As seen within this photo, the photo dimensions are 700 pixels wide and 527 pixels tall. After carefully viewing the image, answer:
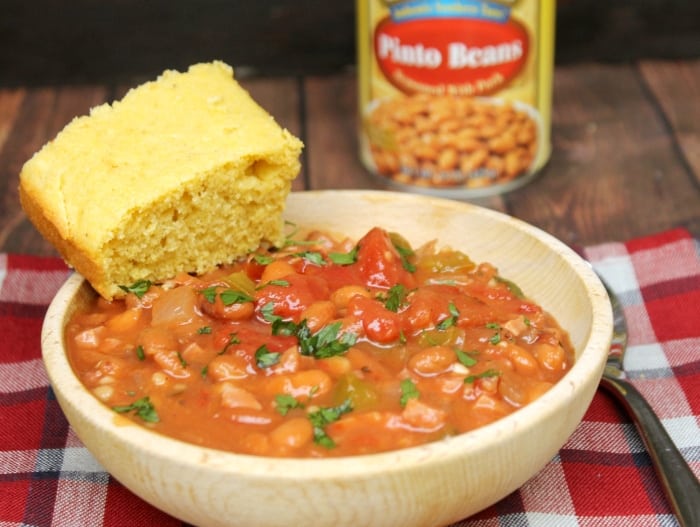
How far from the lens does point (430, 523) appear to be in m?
2.05

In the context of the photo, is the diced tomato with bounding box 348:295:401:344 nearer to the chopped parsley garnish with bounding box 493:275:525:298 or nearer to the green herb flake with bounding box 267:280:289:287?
the green herb flake with bounding box 267:280:289:287

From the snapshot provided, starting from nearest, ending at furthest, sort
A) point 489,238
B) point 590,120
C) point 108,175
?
1. point 108,175
2. point 489,238
3. point 590,120

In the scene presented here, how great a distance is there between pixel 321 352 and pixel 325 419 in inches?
9.4

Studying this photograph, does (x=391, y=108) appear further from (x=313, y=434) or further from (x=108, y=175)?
(x=313, y=434)

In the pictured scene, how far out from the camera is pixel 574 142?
15.1 feet

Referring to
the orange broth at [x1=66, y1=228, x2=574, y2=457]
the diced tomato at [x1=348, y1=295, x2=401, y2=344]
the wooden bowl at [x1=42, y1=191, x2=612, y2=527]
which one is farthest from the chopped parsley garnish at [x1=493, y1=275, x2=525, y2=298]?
the diced tomato at [x1=348, y1=295, x2=401, y2=344]

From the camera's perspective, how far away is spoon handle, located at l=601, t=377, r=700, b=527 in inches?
86.9

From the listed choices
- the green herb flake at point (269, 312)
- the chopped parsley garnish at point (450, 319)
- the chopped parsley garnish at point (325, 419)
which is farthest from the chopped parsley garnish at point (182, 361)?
the chopped parsley garnish at point (450, 319)

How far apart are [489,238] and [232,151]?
0.76 meters

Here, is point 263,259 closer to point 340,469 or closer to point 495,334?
point 495,334

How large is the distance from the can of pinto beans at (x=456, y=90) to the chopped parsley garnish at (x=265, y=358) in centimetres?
174

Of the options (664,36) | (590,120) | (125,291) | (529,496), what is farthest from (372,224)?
(664,36)

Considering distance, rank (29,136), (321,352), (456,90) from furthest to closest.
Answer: (29,136)
(456,90)
(321,352)

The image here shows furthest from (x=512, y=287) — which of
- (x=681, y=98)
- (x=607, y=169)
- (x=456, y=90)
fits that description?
(x=681, y=98)
